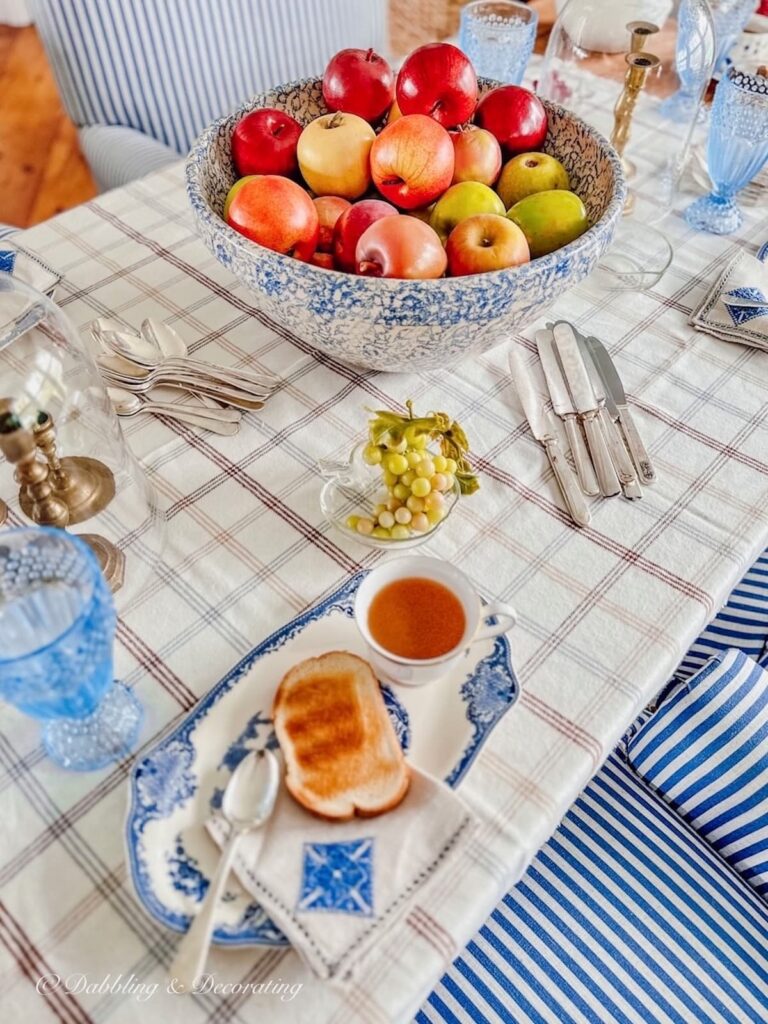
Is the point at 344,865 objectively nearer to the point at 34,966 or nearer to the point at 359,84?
the point at 34,966

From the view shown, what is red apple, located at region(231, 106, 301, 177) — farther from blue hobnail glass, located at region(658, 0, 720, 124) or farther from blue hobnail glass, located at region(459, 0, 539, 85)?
blue hobnail glass, located at region(658, 0, 720, 124)

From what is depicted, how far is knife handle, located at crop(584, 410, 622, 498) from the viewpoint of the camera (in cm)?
69

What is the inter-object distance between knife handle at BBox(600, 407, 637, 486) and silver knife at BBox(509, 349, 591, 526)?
0.04 meters

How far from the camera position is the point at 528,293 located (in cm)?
65

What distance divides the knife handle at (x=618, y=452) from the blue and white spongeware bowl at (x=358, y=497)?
15 cm

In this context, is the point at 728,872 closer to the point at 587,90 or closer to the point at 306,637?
the point at 306,637

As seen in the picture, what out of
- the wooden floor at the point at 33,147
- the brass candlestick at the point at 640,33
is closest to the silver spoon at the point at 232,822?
the brass candlestick at the point at 640,33

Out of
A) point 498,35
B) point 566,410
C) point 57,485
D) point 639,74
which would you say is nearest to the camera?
point 57,485

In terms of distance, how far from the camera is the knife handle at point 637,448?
71 centimetres

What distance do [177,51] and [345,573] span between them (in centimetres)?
121

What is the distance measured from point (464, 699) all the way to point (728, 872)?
14.0 inches

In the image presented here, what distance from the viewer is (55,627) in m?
0.47

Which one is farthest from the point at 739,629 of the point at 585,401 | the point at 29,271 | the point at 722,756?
the point at 29,271

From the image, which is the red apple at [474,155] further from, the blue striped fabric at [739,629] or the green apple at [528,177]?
the blue striped fabric at [739,629]
